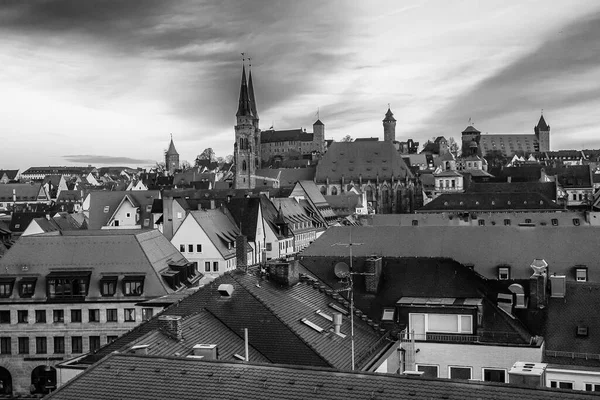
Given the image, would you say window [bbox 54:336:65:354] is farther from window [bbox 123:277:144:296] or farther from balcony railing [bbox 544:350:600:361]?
balcony railing [bbox 544:350:600:361]

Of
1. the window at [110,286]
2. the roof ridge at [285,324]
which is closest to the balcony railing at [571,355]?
the roof ridge at [285,324]

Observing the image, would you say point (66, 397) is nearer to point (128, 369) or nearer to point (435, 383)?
point (128, 369)

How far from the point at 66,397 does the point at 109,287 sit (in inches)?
1102

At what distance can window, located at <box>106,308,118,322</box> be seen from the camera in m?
43.6

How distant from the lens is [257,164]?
18400cm

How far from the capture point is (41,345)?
43.6 m

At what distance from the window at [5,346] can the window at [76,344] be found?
4.00 metres

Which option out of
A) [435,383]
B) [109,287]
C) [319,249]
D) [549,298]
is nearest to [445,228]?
[319,249]

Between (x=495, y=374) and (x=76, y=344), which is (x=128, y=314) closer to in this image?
(x=76, y=344)

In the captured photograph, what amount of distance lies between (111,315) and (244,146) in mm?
127018

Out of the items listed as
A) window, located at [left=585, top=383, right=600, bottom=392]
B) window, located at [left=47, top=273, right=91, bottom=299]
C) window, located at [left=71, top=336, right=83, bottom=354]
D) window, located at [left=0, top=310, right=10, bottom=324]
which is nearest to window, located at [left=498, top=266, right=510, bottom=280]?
window, located at [left=585, top=383, right=600, bottom=392]

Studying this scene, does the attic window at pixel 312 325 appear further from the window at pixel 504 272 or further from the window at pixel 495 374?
the window at pixel 504 272

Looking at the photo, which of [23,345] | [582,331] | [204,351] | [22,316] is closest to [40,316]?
[22,316]

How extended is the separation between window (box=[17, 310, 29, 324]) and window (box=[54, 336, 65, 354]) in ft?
7.40
